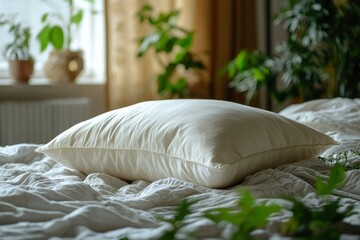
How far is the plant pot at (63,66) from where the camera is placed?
3.35m

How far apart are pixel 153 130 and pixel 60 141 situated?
296mm

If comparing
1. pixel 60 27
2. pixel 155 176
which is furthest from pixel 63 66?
pixel 155 176

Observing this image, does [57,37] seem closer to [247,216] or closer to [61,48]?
[61,48]

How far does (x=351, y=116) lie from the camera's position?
A: 1999mm

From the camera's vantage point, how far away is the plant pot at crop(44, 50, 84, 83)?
335 cm

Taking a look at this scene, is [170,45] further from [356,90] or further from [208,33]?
[356,90]

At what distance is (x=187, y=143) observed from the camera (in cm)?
133

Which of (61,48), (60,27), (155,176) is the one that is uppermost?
(60,27)

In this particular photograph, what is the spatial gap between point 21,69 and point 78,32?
55 cm

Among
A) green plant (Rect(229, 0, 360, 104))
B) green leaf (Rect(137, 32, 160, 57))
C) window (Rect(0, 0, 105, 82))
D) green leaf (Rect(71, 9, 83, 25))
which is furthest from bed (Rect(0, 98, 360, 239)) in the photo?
window (Rect(0, 0, 105, 82))

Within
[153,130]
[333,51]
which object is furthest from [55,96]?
[153,130]

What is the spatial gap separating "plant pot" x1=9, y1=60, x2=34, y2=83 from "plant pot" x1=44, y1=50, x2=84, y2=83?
0.13m

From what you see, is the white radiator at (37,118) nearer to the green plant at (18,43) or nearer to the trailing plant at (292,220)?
the green plant at (18,43)

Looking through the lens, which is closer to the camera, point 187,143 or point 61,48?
point 187,143
